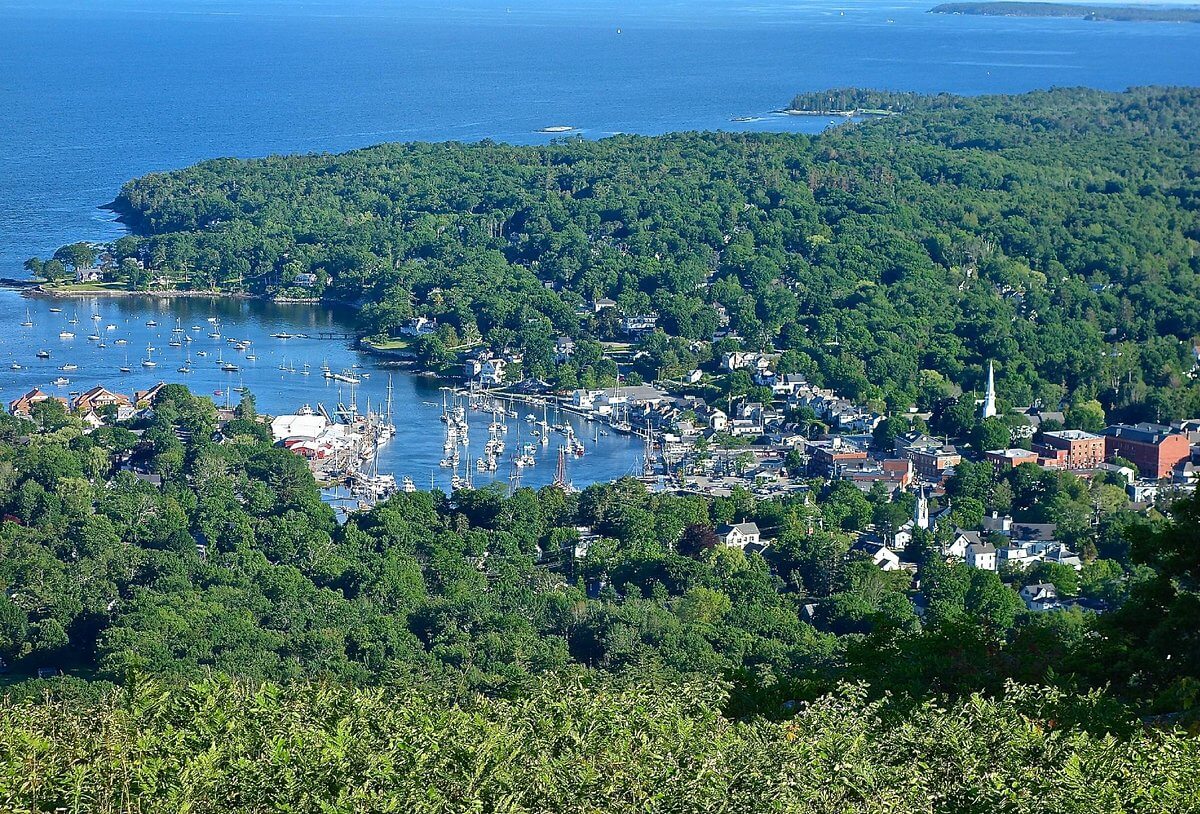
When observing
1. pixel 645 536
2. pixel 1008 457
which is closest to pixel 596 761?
pixel 645 536

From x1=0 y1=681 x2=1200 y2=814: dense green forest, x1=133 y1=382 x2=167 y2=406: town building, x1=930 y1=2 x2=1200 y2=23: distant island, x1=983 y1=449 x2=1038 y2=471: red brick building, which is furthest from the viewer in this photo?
x1=930 y1=2 x2=1200 y2=23: distant island

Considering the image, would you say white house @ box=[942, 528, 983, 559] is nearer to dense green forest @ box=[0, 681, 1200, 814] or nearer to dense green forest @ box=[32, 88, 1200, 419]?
dense green forest @ box=[32, 88, 1200, 419]

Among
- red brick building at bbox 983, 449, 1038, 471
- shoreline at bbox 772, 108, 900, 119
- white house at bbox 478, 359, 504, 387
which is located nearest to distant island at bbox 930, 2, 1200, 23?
shoreline at bbox 772, 108, 900, 119

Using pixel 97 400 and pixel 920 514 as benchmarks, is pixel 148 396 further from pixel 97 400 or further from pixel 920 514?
pixel 920 514

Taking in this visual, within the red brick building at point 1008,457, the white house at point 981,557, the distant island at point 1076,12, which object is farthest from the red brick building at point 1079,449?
the distant island at point 1076,12

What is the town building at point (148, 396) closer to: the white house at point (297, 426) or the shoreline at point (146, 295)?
the white house at point (297, 426)
